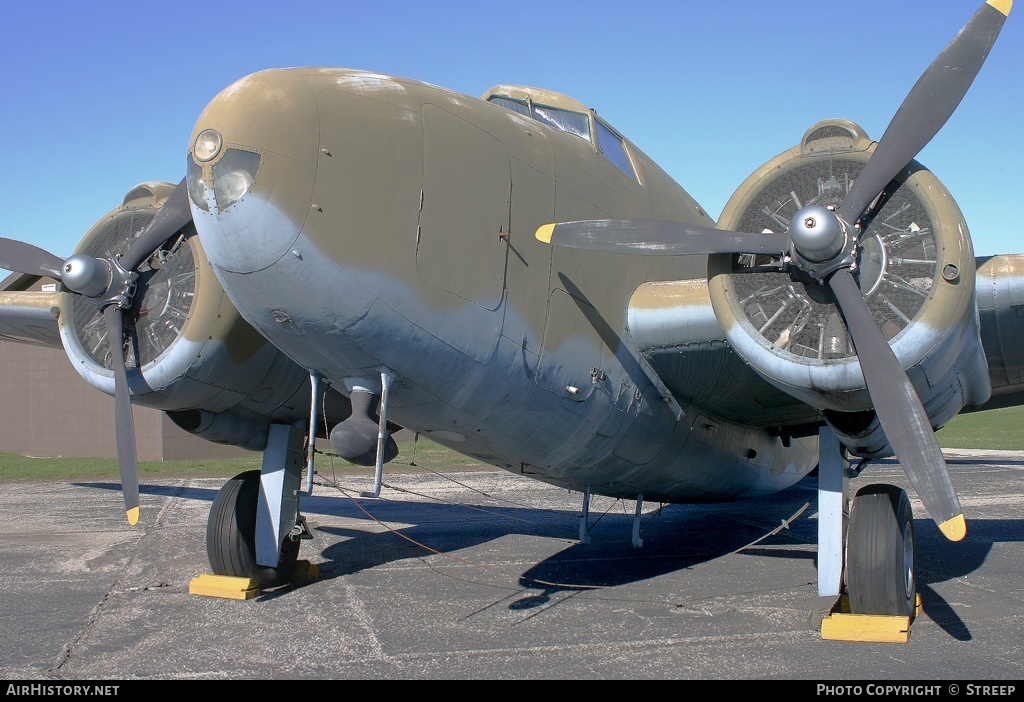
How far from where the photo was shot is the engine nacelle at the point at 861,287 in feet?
19.4

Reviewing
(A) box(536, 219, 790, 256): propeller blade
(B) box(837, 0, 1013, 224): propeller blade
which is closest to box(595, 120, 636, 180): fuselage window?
(A) box(536, 219, 790, 256): propeller blade

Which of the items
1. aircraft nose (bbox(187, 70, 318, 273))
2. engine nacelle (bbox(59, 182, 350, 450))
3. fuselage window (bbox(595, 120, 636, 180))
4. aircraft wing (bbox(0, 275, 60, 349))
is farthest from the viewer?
aircraft wing (bbox(0, 275, 60, 349))

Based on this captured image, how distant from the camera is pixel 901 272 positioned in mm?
6117

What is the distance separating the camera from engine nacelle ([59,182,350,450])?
762cm

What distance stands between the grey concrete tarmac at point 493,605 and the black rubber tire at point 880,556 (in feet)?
1.05

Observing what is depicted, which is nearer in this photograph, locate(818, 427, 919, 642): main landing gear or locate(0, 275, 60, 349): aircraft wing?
locate(818, 427, 919, 642): main landing gear

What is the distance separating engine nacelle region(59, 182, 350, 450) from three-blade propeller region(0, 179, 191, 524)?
0.13 metres

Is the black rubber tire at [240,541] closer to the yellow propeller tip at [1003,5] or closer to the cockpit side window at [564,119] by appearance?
the cockpit side window at [564,119]

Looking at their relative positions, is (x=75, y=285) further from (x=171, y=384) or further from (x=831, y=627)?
(x=831, y=627)

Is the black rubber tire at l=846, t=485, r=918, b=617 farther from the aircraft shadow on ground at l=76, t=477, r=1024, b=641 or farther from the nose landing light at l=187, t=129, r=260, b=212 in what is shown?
the nose landing light at l=187, t=129, r=260, b=212

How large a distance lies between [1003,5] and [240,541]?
780 centimetres

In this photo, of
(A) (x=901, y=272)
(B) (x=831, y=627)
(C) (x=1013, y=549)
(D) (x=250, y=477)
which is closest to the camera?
(A) (x=901, y=272)

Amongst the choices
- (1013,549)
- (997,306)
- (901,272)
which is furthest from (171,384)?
(1013,549)

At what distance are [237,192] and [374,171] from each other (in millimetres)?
854
